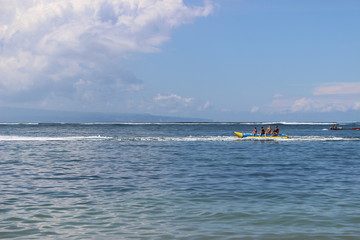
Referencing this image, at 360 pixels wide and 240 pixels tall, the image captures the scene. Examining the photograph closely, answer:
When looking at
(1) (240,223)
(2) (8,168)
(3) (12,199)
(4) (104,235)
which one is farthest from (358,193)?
(2) (8,168)

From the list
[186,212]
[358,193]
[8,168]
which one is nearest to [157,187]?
[186,212]

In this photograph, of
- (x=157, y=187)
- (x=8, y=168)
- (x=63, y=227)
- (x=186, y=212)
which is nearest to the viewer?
(x=63, y=227)

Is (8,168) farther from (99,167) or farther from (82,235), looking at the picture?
(82,235)

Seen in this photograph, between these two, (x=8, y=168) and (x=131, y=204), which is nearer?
(x=131, y=204)

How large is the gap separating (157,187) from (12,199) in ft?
19.0

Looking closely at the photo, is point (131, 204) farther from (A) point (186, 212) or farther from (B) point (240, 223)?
(B) point (240, 223)

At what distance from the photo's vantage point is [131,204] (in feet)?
44.2

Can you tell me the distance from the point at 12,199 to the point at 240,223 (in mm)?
8240

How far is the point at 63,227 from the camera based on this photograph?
10555mm

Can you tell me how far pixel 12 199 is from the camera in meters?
14.2

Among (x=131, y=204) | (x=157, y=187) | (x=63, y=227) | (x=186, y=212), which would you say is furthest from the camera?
(x=157, y=187)

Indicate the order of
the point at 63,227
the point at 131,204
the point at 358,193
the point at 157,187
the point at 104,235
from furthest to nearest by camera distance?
the point at 157,187, the point at 358,193, the point at 131,204, the point at 63,227, the point at 104,235

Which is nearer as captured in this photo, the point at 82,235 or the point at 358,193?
the point at 82,235

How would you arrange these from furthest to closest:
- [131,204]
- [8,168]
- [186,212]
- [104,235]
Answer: [8,168], [131,204], [186,212], [104,235]
